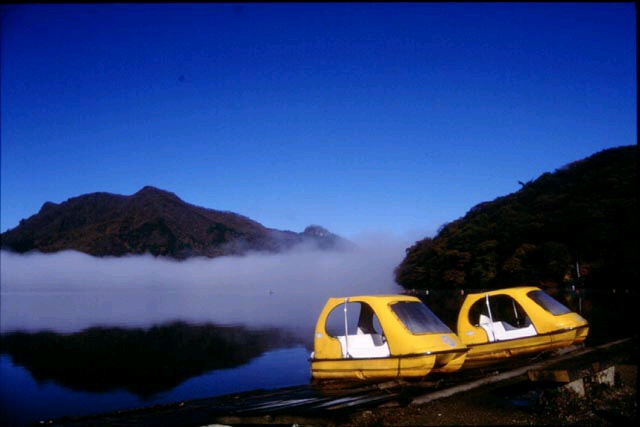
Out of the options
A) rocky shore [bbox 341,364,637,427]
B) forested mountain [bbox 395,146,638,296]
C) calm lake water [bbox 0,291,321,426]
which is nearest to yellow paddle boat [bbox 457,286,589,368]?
rocky shore [bbox 341,364,637,427]

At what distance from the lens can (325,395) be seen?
10312mm

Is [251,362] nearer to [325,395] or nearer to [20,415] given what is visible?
[20,415]

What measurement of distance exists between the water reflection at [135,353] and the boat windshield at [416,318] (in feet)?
38.9

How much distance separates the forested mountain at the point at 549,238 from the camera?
181 ft

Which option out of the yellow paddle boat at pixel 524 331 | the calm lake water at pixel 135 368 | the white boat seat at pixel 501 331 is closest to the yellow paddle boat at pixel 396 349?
the yellow paddle boat at pixel 524 331

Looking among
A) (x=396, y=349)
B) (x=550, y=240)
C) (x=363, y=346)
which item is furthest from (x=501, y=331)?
(x=550, y=240)

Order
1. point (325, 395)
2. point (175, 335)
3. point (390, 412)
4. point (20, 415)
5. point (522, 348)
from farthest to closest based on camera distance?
point (175, 335), point (20, 415), point (522, 348), point (325, 395), point (390, 412)

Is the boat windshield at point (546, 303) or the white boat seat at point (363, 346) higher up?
the boat windshield at point (546, 303)

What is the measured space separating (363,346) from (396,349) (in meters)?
1.92

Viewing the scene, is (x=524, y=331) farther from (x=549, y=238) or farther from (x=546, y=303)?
(x=549, y=238)

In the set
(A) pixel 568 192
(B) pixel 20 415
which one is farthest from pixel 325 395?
(A) pixel 568 192

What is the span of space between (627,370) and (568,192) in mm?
65054

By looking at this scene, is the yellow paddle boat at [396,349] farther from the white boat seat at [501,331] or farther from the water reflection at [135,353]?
the water reflection at [135,353]

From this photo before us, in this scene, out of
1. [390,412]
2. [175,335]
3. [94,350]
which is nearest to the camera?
[390,412]
